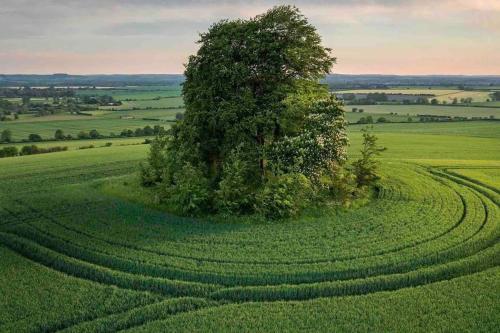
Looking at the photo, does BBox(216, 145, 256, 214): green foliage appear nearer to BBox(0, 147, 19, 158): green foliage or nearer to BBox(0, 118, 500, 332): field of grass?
BBox(0, 118, 500, 332): field of grass

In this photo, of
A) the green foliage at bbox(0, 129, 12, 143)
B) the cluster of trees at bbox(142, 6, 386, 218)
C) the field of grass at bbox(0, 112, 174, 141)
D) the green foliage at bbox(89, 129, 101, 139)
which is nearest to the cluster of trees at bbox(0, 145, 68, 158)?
the green foliage at bbox(0, 129, 12, 143)

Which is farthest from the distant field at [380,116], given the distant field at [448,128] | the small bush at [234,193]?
the small bush at [234,193]

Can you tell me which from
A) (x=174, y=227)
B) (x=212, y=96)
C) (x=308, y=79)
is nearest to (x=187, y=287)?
(x=174, y=227)

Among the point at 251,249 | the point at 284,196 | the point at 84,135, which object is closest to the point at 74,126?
the point at 84,135

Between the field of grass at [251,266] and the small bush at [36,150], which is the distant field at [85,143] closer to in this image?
the small bush at [36,150]

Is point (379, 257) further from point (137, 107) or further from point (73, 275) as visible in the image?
point (137, 107)

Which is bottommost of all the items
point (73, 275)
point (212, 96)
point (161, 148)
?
point (73, 275)

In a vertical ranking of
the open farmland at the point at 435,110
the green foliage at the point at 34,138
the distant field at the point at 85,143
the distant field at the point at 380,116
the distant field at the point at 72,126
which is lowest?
the distant field at the point at 85,143
